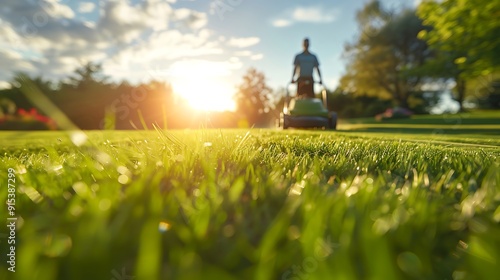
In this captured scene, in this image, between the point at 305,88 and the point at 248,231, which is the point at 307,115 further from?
the point at 248,231

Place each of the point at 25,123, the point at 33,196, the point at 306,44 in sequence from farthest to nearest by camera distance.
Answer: the point at 25,123
the point at 306,44
the point at 33,196

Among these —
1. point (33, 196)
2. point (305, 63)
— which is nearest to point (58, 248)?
point (33, 196)

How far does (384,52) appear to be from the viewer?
3609 centimetres

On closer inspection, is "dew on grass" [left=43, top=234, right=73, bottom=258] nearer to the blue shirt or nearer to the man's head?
the blue shirt

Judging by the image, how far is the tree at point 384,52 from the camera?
36469 millimetres

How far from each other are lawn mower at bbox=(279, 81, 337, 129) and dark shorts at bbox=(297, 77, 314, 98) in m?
0.88

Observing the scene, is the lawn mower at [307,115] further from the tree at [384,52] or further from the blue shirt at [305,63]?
the tree at [384,52]

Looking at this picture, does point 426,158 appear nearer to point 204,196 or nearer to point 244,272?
point 204,196

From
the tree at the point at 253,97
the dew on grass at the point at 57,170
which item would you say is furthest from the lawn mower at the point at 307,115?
the tree at the point at 253,97

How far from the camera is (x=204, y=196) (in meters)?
1.49

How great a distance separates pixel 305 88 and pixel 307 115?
6.39 ft

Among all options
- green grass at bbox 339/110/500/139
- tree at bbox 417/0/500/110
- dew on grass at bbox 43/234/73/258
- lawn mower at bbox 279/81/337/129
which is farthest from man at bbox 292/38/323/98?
dew on grass at bbox 43/234/73/258

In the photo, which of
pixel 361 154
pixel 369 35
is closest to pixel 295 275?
pixel 361 154

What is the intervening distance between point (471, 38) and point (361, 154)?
35.8 feet
